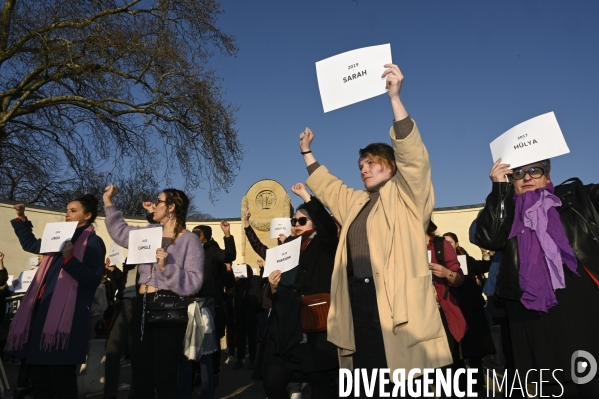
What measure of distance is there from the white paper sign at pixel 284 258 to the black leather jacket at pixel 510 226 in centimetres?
146

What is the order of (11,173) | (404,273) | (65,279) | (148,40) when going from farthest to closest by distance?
(11,173) → (148,40) → (65,279) → (404,273)

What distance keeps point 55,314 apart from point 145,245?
1.02m

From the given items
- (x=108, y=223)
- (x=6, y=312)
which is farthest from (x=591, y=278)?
(x=6, y=312)

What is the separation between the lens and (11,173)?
1783 centimetres

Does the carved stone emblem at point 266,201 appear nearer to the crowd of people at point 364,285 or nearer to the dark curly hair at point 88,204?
the crowd of people at point 364,285

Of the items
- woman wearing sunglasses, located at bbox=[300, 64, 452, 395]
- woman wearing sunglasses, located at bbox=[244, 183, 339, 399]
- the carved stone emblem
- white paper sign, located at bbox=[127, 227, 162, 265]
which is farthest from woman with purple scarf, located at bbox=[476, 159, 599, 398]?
the carved stone emblem

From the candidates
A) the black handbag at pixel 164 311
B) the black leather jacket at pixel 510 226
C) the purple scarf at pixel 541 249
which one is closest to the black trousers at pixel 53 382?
the black handbag at pixel 164 311

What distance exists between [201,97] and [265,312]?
663 cm

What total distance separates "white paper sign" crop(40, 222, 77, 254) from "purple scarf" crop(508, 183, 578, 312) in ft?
11.4

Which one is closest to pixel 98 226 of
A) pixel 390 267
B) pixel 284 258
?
pixel 284 258

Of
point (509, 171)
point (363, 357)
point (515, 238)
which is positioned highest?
point (509, 171)

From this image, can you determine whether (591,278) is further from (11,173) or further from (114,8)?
(11,173)

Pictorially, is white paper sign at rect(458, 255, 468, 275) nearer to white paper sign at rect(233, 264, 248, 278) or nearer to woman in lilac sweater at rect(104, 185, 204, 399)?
woman in lilac sweater at rect(104, 185, 204, 399)

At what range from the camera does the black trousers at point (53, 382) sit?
444 centimetres
